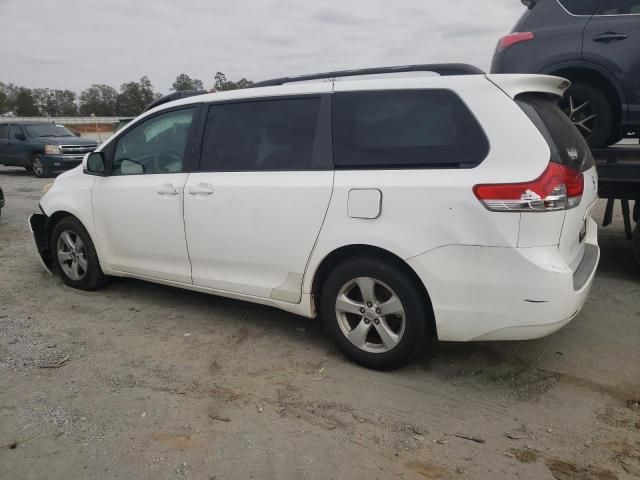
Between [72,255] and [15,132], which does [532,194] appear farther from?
[15,132]

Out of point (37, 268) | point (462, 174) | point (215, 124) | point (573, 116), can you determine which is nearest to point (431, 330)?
point (462, 174)

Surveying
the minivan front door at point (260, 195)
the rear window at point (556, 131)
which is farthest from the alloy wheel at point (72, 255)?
the rear window at point (556, 131)

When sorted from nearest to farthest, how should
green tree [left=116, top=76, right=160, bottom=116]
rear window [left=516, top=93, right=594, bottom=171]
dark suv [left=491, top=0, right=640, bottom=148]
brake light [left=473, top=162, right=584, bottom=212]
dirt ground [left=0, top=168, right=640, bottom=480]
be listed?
dirt ground [left=0, top=168, right=640, bottom=480], brake light [left=473, top=162, right=584, bottom=212], rear window [left=516, top=93, right=594, bottom=171], dark suv [left=491, top=0, right=640, bottom=148], green tree [left=116, top=76, right=160, bottom=116]

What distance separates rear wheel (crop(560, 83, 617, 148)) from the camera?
4.60 m

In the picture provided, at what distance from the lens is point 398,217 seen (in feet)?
9.91

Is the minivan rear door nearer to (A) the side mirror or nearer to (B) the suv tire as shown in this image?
(B) the suv tire

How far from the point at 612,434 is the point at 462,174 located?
154cm

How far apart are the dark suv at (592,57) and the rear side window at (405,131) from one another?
225cm

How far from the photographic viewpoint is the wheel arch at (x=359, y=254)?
3100mm

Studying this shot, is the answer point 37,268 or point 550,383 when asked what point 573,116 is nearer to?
point 550,383

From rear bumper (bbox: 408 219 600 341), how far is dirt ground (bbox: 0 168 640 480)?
45cm

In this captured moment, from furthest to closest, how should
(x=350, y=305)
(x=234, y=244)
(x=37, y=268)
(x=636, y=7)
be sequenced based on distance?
(x=37, y=268)
(x=636, y=7)
(x=234, y=244)
(x=350, y=305)

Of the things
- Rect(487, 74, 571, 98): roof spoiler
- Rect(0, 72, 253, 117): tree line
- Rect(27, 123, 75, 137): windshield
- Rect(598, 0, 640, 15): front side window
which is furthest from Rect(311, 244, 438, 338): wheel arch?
Rect(0, 72, 253, 117): tree line

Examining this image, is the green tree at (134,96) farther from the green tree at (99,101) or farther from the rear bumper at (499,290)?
the rear bumper at (499,290)
